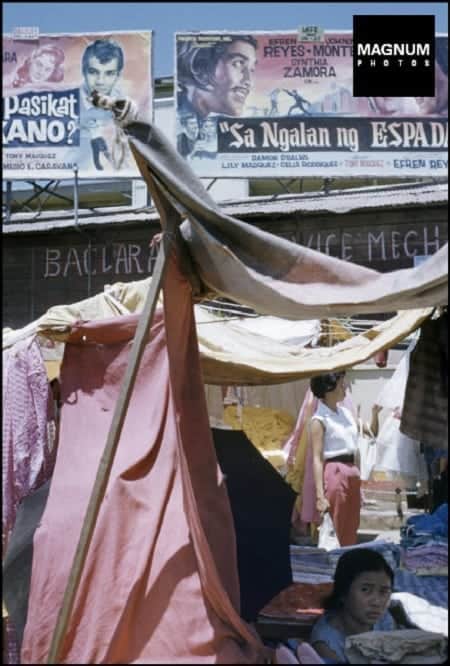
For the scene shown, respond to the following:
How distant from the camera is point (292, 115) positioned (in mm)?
11305

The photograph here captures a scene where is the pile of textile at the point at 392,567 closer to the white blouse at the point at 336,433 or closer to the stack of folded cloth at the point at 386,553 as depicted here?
the stack of folded cloth at the point at 386,553


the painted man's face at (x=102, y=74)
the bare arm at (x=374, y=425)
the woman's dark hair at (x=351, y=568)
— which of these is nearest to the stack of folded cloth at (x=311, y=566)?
the woman's dark hair at (x=351, y=568)

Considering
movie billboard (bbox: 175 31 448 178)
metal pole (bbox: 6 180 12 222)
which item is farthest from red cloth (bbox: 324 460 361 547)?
metal pole (bbox: 6 180 12 222)

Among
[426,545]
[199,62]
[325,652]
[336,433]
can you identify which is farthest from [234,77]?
[325,652]

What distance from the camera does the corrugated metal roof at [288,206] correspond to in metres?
10.5

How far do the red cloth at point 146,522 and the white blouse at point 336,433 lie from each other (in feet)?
7.67

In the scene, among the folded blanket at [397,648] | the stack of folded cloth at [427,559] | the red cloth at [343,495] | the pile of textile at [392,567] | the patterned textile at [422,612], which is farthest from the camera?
the red cloth at [343,495]

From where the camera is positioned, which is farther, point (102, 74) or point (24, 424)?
point (102, 74)

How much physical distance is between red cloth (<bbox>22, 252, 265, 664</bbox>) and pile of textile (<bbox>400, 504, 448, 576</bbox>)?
162 centimetres

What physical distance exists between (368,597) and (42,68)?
902cm

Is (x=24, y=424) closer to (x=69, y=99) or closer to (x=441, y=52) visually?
(x=69, y=99)

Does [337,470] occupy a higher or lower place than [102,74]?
lower

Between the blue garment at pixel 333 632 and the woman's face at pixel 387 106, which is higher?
the woman's face at pixel 387 106

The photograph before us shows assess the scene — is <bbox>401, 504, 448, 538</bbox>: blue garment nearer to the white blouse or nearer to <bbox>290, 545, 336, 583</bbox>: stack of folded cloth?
the white blouse
